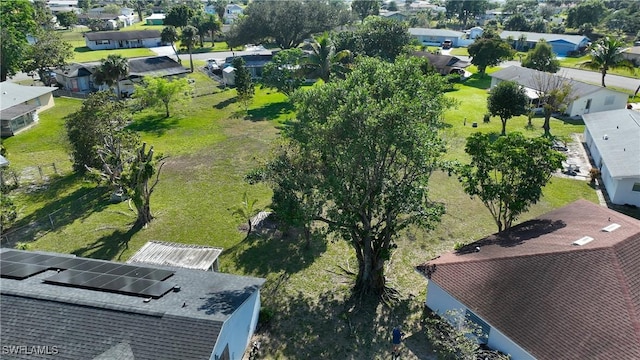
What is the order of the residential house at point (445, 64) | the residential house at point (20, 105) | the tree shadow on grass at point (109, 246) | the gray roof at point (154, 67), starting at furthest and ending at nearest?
the residential house at point (445, 64)
the gray roof at point (154, 67)
the residential house at point (20, 105)
the tree shadow on grass at point (109, 246)

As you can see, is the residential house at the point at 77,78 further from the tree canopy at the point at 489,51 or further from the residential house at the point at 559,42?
the residential house at the point at 559,42

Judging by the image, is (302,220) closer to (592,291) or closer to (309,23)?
(592,291)

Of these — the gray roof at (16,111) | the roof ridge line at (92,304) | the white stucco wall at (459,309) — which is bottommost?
the white stucco wall at (459,309)

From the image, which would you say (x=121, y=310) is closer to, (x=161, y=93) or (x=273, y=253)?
(x=273, y=253)

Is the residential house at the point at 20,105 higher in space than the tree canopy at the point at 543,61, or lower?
lower

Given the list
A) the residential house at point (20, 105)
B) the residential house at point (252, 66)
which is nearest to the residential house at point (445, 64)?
the residential house at point (252, 66)

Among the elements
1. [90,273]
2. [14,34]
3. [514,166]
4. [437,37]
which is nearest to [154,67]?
[14,34]
